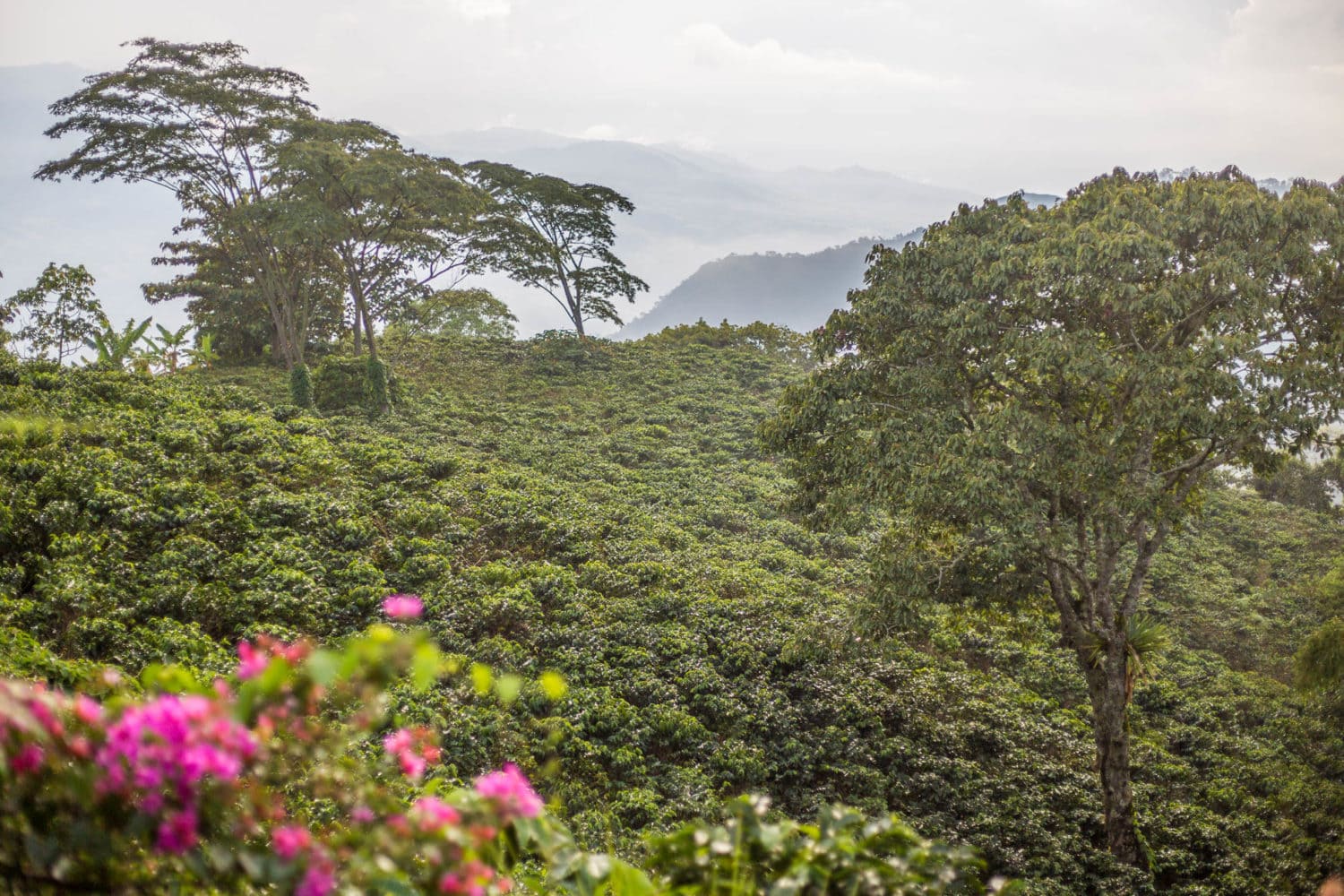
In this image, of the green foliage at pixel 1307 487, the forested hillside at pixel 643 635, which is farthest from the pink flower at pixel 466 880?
the green foliage at pixel 1307 487

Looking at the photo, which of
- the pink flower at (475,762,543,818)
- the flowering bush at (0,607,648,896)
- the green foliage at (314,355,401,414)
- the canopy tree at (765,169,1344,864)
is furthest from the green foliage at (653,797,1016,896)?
the green foliage at (314,355,401,414)

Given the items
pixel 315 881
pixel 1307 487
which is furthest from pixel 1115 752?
pixel 1307 487

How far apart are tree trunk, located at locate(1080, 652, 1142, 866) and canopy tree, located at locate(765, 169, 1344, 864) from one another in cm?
2

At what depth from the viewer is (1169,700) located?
11.7 m

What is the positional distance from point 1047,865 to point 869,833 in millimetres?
6694

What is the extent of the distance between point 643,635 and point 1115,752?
566 centimetres

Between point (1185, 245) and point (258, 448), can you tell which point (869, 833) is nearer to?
point (1185, 245)

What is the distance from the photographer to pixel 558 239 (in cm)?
3170

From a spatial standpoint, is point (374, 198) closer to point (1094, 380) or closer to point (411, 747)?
point (1094, 380)

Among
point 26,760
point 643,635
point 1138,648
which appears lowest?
point 643,635

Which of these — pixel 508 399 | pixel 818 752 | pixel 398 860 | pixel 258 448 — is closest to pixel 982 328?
pixel 818 752

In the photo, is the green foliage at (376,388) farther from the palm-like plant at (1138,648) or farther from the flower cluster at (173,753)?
the flower cluster at (173,753)

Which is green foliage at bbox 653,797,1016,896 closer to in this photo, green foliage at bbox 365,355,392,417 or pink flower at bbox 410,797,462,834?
pink flower at bbox 410,797,462,834

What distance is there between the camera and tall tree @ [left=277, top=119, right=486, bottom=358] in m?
19.3
